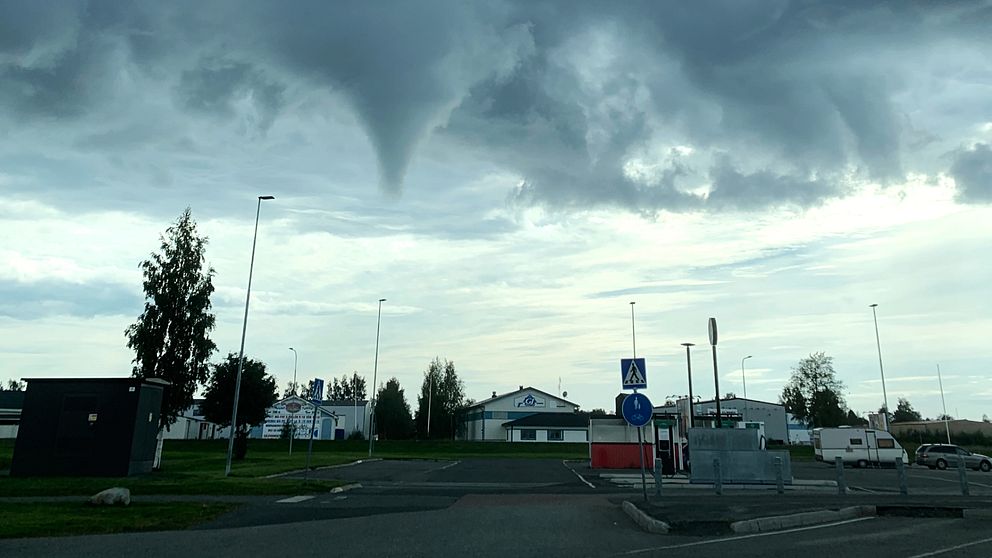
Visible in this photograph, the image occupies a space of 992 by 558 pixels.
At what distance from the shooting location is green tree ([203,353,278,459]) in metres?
41.7

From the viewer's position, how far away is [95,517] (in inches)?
544

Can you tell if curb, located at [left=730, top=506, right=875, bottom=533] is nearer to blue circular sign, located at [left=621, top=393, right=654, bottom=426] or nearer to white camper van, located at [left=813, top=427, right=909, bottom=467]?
blue circular sign, located at [left=621, top=393, right=654, bottom=426]

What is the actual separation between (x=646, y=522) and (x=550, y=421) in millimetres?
83342

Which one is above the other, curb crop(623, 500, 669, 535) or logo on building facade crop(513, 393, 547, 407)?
logo on building facade crop(513, 393, 547, 407)

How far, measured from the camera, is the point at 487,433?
335ft

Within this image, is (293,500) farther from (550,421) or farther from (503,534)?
(550,421)

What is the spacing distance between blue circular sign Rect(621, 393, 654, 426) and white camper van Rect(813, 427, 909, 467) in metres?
37.4

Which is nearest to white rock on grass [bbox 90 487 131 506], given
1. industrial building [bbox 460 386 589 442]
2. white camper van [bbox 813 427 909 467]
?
white camper van [bbox 813 427 909 467]

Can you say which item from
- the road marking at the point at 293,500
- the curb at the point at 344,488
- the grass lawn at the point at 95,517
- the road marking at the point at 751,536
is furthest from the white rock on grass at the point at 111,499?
the road marking at the point at 751,536

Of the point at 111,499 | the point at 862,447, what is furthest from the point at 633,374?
the point at 862,447

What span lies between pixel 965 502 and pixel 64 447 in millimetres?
28701

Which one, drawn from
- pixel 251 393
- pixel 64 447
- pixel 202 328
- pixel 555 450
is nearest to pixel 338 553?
pixel 64 447

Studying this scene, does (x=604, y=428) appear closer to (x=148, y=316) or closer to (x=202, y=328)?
(x=202, y=328)

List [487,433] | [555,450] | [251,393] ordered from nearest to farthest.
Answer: [251,393], [555,450], [487,433]
